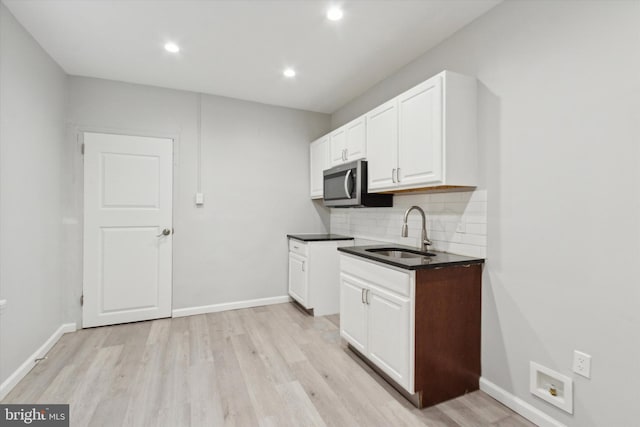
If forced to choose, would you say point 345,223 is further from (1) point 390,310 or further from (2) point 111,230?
(2) point 111,230

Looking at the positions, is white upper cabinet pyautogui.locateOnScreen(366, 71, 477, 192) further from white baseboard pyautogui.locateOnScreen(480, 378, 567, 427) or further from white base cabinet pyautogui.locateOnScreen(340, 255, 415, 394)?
white baseboard pyautogui.locateOnScreen(480, 378, 567, 427)

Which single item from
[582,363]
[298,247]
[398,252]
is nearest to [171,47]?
[298,247]

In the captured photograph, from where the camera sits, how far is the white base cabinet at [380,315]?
1.80m

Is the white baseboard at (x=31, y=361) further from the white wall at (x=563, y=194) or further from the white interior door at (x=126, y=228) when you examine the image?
the white wall at (x=563, y=194)

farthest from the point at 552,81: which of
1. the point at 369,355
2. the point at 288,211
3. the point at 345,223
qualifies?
the point at 288,211

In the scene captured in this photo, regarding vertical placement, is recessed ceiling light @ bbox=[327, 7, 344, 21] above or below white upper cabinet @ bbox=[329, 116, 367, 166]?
above

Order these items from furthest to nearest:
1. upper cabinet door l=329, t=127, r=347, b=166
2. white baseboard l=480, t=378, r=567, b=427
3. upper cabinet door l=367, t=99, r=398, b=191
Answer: upper cabinet door l=329, t=127, r=347, b=166 → upper cabinet door l=367, t=99, r=398, b=191 → white baseboard l=480, t=378, r=567, b=427

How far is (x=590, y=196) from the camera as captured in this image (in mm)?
1477

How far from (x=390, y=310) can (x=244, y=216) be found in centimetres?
229

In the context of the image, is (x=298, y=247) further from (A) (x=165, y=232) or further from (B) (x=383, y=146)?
(B) (x=383, y=146)

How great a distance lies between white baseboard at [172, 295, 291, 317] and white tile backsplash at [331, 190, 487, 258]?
1.36 metres

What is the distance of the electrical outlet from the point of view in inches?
58.1

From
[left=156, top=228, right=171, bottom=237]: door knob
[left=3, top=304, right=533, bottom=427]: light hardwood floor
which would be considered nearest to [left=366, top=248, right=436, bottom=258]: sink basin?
[left=3, top=304, right=533, bottom=427]: light hardwood floor

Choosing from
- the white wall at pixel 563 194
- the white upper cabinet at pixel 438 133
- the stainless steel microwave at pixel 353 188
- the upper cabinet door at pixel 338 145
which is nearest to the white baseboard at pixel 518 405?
the white wall at pixel 563 194
